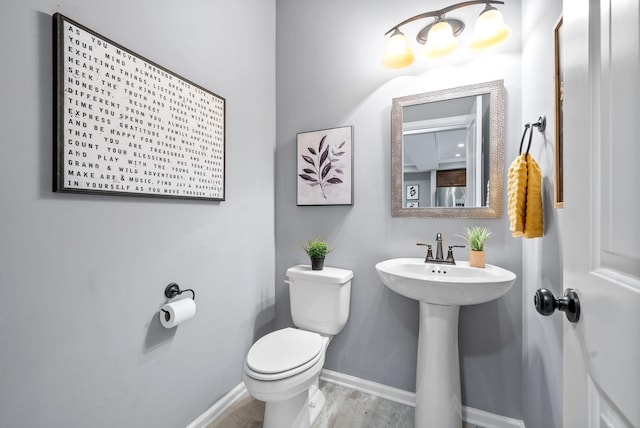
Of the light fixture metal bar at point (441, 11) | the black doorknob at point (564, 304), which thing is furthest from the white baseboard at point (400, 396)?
the light fixture metal bar at point (441, 11)

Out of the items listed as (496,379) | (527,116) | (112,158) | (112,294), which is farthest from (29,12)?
(496,379)

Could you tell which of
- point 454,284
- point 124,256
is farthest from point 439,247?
point 124,256

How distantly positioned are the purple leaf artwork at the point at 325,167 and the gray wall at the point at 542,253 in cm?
94

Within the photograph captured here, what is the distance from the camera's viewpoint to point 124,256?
1094 mm

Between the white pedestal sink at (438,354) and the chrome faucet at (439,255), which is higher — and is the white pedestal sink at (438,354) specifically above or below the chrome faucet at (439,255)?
below

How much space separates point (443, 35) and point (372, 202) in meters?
0.97

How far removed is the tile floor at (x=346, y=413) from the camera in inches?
57.1

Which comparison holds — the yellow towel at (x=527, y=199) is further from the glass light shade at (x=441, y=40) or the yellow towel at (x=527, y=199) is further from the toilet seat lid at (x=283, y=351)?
the toilet seat lid at (x=283, y=351)

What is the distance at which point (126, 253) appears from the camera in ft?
3.61

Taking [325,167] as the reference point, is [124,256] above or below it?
below

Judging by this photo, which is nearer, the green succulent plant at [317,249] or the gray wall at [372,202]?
the gray wall at [372,202]

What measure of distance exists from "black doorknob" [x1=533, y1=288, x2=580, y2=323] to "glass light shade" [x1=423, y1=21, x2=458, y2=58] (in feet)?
4.35

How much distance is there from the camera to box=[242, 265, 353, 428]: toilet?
1151 millimetres

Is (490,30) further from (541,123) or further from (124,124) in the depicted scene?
(124,124)
